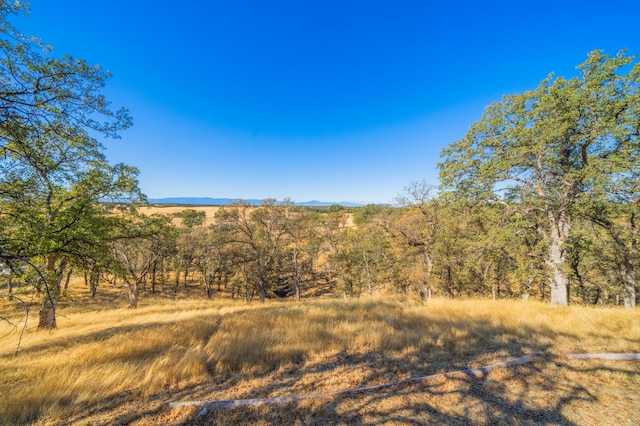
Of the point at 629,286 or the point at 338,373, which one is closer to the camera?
the point at 338,373

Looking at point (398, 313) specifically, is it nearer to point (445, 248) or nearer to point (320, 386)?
point (320, 386)

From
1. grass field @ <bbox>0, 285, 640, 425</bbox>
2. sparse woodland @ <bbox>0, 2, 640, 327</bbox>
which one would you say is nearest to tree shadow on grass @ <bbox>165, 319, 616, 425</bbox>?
grass field @ <bbox>0, 285, 640, 425</bbox>

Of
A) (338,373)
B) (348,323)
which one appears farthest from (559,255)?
(338,373)

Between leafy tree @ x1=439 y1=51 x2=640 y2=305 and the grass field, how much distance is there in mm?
5422

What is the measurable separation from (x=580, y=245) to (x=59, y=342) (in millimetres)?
23683

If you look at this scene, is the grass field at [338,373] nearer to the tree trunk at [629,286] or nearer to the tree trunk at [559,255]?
the tree trunk at [559,255]

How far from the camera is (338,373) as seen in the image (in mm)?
4648

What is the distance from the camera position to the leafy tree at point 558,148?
31.0 ft

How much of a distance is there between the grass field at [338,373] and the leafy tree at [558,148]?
17.8 ft

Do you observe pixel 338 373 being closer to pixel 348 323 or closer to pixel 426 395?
pixel 426 395

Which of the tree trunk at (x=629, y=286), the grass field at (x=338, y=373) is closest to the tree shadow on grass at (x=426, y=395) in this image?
the grass field at (x=338, y=373)

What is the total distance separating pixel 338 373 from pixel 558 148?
1452cm

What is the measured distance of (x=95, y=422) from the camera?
11.0ft

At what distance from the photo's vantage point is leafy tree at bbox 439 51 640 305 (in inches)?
372
